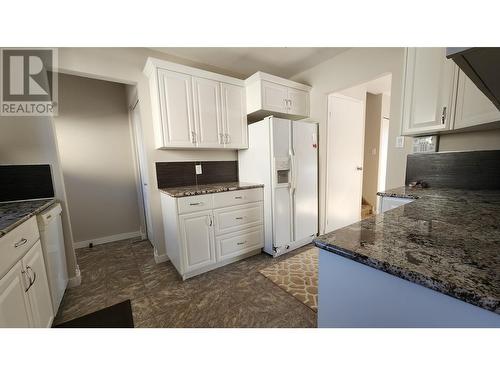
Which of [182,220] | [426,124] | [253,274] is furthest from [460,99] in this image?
[182,220]

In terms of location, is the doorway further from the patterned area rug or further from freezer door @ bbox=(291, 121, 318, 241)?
the patterned area rug

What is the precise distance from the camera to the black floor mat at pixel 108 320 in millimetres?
828

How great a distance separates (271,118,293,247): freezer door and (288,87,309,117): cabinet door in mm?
477

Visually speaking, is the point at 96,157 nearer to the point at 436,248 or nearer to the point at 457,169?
the point at 436,248

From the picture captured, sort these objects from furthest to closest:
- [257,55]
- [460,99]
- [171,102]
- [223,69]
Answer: [223,69] < [257,55] < [171,102] < [460,99]

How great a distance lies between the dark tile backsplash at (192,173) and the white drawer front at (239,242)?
0.84 meters

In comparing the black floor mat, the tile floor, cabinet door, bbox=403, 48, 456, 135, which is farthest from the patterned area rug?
cabinet door, bbox=403, 48, 456, 135

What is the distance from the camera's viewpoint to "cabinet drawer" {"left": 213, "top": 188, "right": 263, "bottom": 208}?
2.12 m

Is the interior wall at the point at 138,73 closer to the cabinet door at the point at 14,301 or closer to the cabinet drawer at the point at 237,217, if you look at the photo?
the cabinet drawer at the point at 237,217

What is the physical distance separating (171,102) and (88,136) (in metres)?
1.66

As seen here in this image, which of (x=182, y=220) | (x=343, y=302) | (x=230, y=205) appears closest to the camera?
(x=343, y=302)

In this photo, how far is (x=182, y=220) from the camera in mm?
1926

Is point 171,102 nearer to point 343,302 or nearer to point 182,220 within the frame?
point 182,220

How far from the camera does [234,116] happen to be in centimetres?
247
